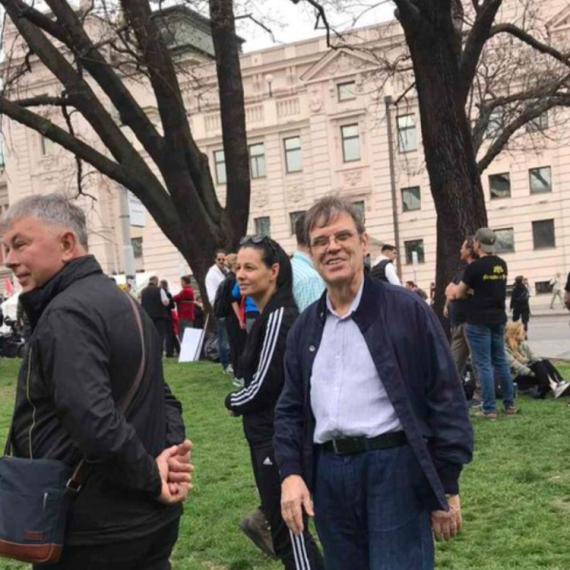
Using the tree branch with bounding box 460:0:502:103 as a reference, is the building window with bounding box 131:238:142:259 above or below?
below

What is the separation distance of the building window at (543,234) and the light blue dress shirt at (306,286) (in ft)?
117

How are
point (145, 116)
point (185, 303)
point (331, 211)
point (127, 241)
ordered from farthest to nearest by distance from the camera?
1. point (185, 303)
2. point (127, 241)
3. point (145, 116)
4. point (331, 211)

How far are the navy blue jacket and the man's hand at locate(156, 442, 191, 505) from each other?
0.45 meters

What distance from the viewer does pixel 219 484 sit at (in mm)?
5824

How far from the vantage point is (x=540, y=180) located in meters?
37.2

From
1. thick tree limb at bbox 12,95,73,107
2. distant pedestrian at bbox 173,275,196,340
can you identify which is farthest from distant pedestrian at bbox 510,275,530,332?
thick tree limb at bbox 12,95,73,107

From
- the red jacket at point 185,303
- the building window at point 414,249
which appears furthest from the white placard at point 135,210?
the building window at point 414,249

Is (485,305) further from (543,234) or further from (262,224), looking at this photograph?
(262,224)

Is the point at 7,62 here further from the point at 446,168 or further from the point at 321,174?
the point at 321,174

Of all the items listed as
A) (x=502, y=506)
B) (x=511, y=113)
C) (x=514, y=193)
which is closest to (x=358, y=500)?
(x=502, y=506)

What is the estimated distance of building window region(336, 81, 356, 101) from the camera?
3928 cm

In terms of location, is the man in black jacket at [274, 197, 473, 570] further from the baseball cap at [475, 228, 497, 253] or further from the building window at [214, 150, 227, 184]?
the building window at [214, 150, 227, 184]

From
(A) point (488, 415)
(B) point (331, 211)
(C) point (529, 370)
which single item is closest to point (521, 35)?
(C) point (529, 370)

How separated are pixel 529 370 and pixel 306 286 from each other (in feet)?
19.5
